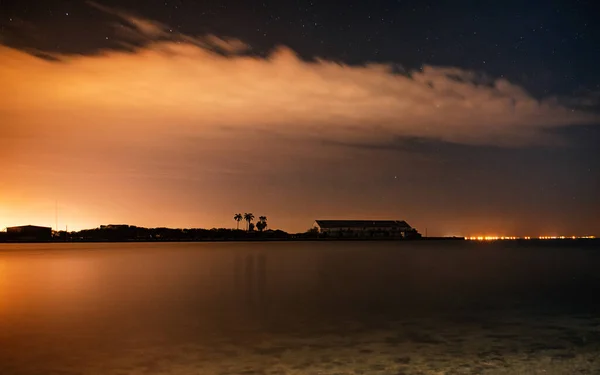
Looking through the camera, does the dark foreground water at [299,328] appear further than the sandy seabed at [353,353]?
Yes

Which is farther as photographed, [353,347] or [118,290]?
[118,290]

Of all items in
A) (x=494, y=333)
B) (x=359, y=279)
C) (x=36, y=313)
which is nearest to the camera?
(x=494, y=333)

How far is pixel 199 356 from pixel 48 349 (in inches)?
253

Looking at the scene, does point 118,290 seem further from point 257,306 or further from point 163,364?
point 163,364

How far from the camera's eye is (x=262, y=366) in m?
19.1

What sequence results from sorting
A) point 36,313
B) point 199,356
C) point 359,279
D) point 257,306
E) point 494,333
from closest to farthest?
1. point 199,356
2. point 494,333
3. point 36,313
4. point 257,306
5. point 359,279

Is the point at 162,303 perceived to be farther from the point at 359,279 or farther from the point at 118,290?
the point at 359,279

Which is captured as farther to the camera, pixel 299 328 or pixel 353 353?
pixel 299 328

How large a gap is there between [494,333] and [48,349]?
18.4 meters

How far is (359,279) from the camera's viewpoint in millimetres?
56500

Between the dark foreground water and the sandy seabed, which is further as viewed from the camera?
the dark foreground water

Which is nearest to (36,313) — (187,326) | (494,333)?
(187,326)

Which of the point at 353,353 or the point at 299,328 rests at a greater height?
the point at 353,353

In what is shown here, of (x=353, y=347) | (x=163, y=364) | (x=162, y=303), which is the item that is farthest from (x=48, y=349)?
(x=162, y=303)
